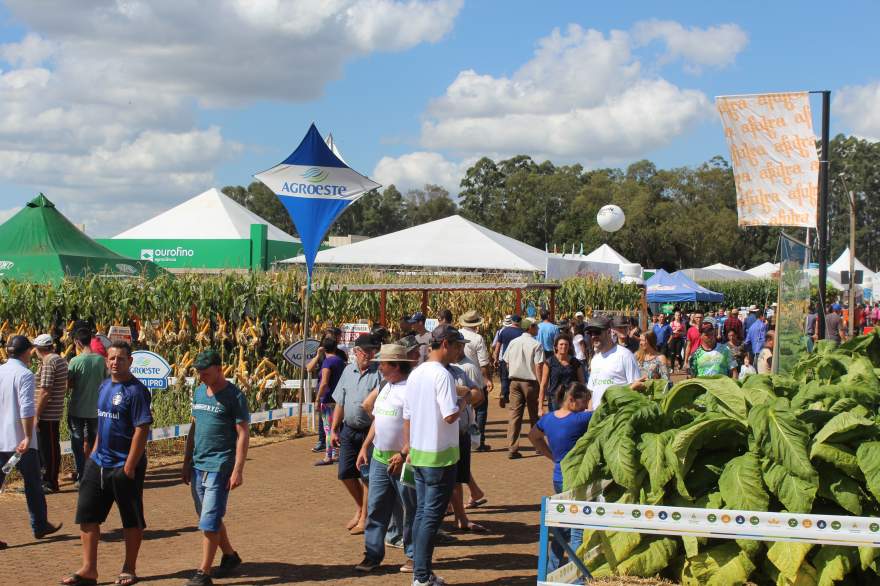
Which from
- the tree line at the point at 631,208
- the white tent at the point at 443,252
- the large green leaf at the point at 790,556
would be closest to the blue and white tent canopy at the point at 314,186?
the large green leaf at the point at 790,556

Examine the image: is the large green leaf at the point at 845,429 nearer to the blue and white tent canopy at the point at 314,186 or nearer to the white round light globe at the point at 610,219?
the blue and white tent canopy at the point at 314,186

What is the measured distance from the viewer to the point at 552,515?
5039mm

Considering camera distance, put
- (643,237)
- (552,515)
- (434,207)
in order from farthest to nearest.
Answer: (434,207) → (643,237) → (552,515)

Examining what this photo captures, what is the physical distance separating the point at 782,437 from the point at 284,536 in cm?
509

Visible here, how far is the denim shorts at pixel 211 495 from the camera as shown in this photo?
23.2 ft

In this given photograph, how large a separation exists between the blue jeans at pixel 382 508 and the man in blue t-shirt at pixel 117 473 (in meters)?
1.70

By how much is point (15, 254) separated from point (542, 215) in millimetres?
64853

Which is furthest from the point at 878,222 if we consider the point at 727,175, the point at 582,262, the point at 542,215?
the point at 582,262

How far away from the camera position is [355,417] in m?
8.67

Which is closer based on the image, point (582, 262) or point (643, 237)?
point (582, 262)

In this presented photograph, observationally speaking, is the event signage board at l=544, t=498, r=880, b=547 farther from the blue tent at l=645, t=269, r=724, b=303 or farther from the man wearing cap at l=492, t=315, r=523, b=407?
the blue tent at l=645, t=269, r=724, b=303

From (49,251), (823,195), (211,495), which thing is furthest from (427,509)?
(49,251)

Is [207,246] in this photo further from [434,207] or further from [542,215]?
[434,207]

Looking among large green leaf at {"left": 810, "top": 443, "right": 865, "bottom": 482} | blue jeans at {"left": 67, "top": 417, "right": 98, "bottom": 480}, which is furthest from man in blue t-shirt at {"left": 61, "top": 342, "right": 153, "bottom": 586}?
large green leaf at {"left": 810, "top": 443, "right": 865, "bottom": 482}
